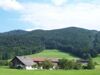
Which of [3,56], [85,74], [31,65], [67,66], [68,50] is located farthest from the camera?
[68,50]

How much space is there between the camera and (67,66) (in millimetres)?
85125

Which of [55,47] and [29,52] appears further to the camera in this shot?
[55,47]

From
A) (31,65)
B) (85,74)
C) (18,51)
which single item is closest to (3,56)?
(18,51)

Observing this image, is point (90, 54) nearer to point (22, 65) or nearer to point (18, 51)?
point (18, 51)

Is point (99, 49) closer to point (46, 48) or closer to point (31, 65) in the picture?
point (46, 48)

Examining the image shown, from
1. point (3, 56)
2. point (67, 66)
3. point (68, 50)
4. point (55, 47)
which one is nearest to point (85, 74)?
point (67, 66)

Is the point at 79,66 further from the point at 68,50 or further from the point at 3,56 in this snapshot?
the point at 68,50

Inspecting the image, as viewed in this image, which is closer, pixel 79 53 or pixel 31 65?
pixel 31 65

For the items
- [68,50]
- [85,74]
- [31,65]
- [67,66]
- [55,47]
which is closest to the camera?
[85,74]

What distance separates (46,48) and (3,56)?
Answer: 48106 millimetres

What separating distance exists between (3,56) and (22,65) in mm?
47991

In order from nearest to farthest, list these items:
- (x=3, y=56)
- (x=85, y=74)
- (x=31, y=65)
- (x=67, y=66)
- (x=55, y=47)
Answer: (x=85, y=74)
(x=67, y=66)
(x=31, y=65)
(x=3, y=56)
(x=55, y=47)

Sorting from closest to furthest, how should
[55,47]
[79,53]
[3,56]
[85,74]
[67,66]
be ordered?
[85,74] < [67,66] < [3,56] < [79,53] < [55,47]

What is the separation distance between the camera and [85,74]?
5616 cm
